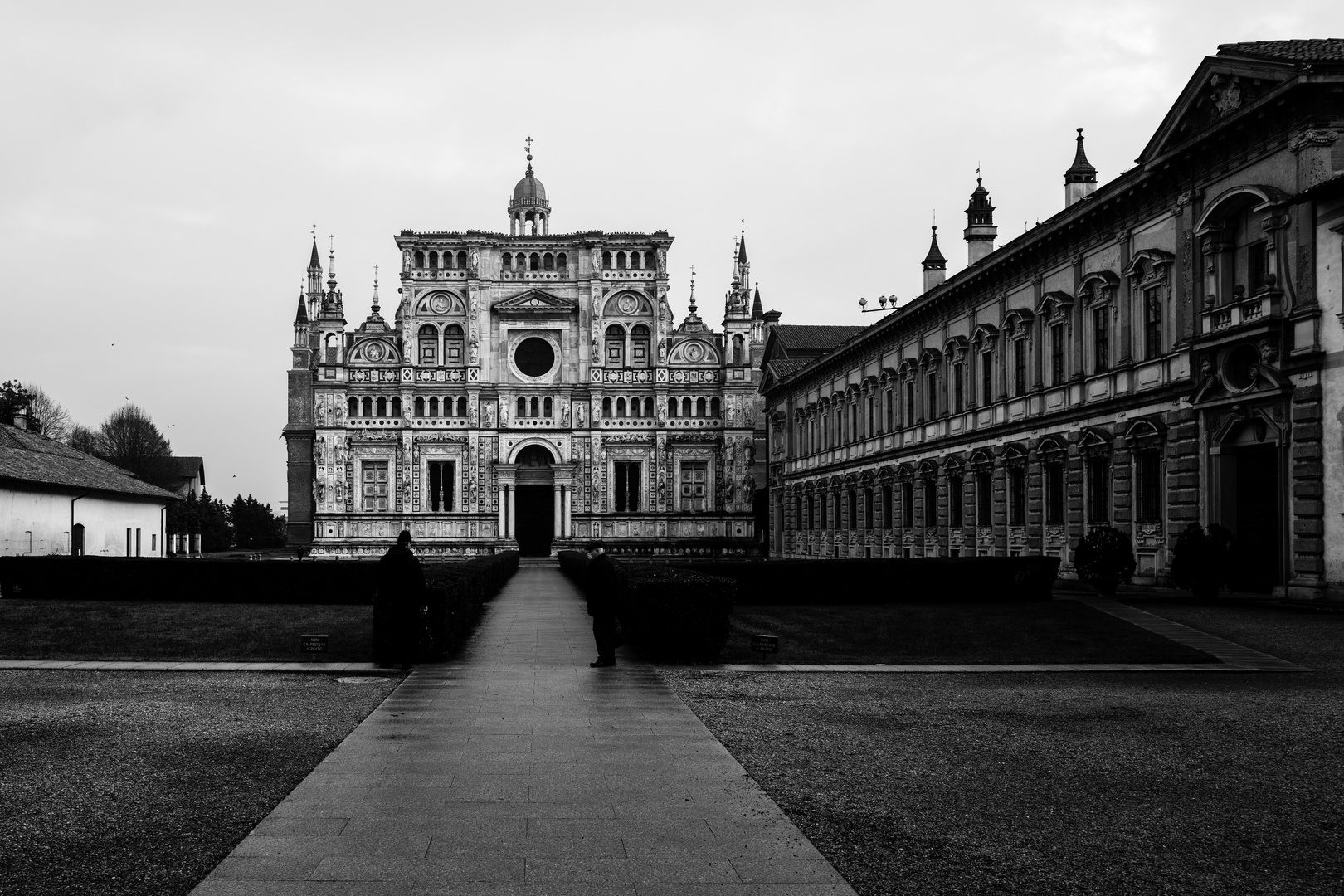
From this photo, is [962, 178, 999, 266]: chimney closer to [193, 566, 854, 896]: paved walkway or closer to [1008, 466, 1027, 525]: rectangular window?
[1008, 466, 1027, 525]: rectangular window

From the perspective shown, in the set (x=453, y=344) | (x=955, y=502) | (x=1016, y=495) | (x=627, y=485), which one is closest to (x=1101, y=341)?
(x=1016, y=495)

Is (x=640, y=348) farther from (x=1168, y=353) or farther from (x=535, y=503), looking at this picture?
(x=1168, y=353)

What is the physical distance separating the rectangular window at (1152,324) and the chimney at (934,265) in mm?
24706

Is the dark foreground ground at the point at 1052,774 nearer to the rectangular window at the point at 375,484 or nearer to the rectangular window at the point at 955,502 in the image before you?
the rectangular window at the point at 955,502

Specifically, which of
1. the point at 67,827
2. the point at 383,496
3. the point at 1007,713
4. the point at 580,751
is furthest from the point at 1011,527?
the point at 383,496

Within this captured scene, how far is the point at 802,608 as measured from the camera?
30.2m

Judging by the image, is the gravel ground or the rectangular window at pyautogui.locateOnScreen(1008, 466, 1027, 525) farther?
the rectangular window at pyautogui.locateOnScreen(1008, 466, 1027, 525)

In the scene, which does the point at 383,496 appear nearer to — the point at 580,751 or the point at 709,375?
the point at 709,375

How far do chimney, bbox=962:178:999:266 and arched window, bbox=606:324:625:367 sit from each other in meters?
35.7

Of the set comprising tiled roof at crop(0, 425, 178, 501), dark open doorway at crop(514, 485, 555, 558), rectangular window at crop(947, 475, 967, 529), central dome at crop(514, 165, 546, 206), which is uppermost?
central dome at crop(514, 165, 546, 206)

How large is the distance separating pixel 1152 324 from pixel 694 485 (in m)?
52.4

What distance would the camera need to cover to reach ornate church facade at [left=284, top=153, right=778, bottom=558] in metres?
80.2

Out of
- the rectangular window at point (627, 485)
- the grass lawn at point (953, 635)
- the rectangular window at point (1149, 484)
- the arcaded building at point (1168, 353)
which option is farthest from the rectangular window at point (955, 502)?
the rectangular window at point (627, 485)

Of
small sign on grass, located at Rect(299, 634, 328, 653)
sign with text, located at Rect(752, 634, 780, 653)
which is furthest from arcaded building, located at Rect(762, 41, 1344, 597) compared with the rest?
small sign on grass, located at Rect(299, 634, 328, 653)
